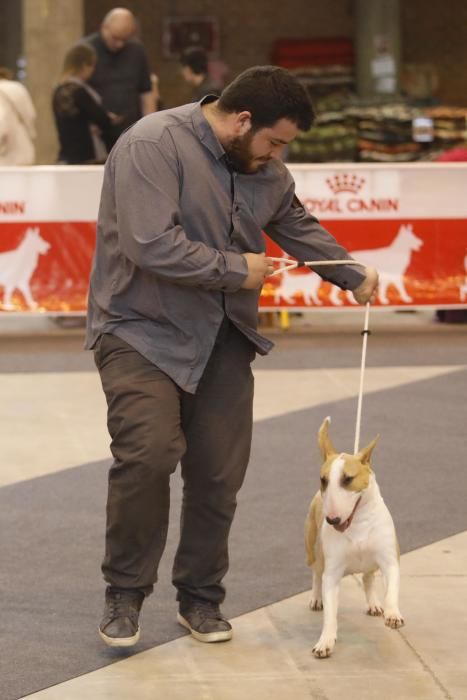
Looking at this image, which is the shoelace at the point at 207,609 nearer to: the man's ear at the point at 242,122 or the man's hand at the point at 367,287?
the man's hand at the point at 367,287

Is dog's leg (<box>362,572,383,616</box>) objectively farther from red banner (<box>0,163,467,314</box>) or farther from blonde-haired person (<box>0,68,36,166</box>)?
blonde-haired person (<box>0,68,36,166</box>)

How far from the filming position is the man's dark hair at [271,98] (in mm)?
3988

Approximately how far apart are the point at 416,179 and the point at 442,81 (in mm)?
14153

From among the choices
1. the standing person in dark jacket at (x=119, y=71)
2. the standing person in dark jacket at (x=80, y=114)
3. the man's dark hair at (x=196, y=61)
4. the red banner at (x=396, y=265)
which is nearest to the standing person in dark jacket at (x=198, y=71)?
the man's dark hair at (x=196, y=61)

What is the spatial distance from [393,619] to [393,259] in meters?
6.05

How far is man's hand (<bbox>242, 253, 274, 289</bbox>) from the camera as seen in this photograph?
4.12 meters

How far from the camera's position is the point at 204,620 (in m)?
4.45

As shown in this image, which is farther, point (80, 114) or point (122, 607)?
point (80, 114)

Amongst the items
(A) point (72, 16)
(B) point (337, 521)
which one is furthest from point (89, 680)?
(A) point (72, 16)

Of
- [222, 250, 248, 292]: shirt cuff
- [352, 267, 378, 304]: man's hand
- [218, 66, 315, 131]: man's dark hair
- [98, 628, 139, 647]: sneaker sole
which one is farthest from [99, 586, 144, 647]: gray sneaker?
[218, 66, 315, 131]: man's dark hair

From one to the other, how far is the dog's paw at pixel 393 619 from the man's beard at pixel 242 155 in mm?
1324

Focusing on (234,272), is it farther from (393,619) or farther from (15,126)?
(15,126)

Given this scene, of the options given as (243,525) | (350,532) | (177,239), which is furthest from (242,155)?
(243,525)

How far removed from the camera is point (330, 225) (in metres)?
9.92
